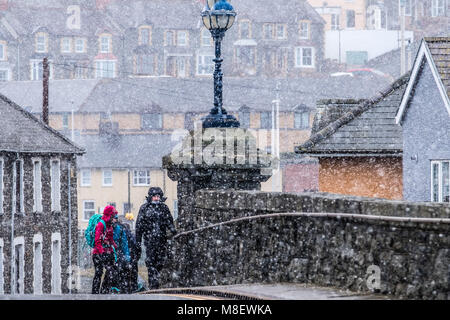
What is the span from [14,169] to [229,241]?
2307cm

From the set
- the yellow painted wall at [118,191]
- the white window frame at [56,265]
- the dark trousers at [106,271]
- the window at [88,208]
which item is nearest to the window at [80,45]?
the yellow painted wall at [118,191]

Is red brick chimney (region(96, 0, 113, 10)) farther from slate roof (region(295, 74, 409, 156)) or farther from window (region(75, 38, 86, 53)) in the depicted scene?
slate roof (region(295, 74, 409, 156))

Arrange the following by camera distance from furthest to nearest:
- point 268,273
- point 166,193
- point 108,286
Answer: point 166,193 < point 108,286 < point 268,273

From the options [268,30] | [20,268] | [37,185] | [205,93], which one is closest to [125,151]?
[205,93]

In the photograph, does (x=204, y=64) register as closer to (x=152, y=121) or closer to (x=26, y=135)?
(x=152, y=121)

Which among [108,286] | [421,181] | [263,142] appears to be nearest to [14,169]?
[421,181]

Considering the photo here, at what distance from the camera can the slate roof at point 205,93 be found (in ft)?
292

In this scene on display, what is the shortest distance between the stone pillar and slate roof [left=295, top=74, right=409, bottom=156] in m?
10.3

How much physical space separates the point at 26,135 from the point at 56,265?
4.69 metres

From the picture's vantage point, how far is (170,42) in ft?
362

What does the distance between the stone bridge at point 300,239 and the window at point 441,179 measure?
961cm

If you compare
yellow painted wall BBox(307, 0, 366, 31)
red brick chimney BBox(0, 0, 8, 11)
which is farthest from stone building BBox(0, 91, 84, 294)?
yellow painted wall BBox(307, 0, 366, 31)

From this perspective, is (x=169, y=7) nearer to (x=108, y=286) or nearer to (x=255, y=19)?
(x=255, y=19)

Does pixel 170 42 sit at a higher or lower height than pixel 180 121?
higher
